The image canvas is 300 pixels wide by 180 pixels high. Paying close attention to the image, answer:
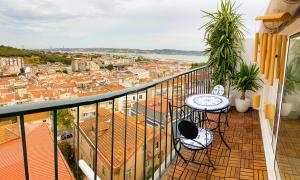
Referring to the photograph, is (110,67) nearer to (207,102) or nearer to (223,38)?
(223,38)

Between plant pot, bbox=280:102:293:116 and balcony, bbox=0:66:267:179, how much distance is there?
842mm

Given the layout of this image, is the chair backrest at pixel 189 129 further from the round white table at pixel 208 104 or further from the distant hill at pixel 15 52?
the distant hill at pixel 15 52

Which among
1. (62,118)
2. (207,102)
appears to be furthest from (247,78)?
(62,118)

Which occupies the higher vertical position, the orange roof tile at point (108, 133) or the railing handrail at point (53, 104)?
the railing handrail at point (53, 104)

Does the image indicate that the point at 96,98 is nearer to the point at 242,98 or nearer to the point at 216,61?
the point at 216,61

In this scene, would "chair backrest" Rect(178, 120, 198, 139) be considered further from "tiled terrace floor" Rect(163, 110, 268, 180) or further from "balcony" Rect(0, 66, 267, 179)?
"tiled terrace floor" Rect(163, 110, 268, 180)

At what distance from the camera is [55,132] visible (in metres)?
1.01

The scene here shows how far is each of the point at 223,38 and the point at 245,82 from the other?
1216mm

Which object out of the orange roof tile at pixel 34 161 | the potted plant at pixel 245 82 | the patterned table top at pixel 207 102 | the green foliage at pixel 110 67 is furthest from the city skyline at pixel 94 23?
the orange roof tile at pixel 34 161

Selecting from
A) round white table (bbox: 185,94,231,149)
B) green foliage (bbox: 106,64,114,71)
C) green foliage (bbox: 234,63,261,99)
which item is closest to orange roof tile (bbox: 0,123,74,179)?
round white table (bbox: 185,94,231,149)

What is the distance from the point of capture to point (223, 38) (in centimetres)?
528

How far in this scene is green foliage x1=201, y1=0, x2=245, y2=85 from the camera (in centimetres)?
532

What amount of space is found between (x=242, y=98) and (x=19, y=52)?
29.6 ft

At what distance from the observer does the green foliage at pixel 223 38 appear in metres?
5.32
